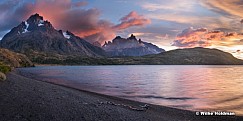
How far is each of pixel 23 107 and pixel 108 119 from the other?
6.47 m

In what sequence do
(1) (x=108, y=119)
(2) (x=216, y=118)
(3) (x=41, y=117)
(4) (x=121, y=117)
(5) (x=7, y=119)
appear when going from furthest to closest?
1. (2) (x=216, y=118)
2. (4) (x=121, y=117)
3. (1) (x=108, y=119)
4. (3) (x=41, y=117)
5. (5) (x=7, y=119)

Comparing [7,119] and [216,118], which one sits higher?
[7,119]

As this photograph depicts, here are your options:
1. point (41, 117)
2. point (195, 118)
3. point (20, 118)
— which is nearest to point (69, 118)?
point (41, 117)

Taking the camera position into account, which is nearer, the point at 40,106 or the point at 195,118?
the point at 40,106

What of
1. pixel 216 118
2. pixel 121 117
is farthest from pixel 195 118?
pixel 121 117

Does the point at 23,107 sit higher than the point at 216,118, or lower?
higher

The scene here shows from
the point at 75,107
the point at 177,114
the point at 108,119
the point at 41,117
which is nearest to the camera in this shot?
the point at 41,117

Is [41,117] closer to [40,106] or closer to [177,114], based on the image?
[40,106]

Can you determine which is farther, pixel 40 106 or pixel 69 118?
pixel 40 106

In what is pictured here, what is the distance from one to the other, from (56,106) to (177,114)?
12.5 metres

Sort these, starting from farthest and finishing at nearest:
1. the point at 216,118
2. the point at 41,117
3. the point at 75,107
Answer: the point at 216,118, the point at 75,107, the point at 41,117

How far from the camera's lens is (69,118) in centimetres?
1628

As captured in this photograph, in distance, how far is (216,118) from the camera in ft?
72.3

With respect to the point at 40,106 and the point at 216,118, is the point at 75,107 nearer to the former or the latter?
the point at 40,106
